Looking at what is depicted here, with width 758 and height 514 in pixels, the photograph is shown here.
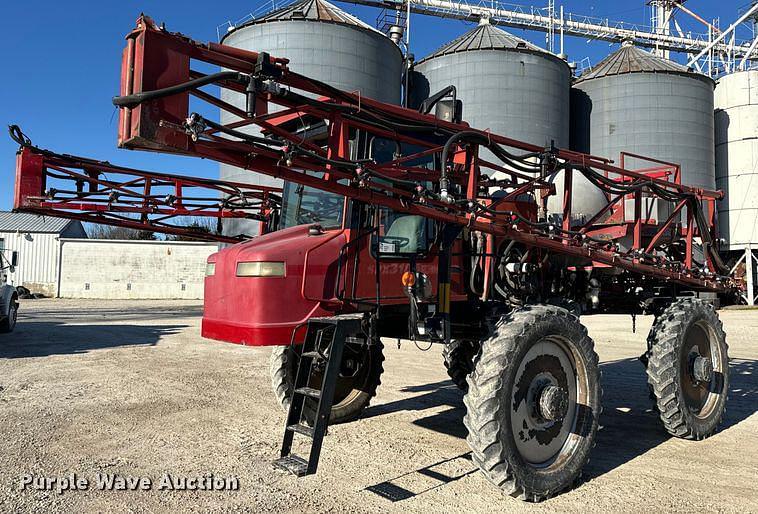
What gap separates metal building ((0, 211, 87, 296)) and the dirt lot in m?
31.6

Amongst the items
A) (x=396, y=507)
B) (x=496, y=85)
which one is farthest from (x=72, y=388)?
(x=496, y=85)

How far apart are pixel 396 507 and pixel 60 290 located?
1559 inches

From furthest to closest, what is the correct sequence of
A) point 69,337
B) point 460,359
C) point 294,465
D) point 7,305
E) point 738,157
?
point 738,157, point 7,305, point 69,337, point 460,359, point 294,465

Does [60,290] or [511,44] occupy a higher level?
[511,44]

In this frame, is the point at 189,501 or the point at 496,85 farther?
the point at 496,85

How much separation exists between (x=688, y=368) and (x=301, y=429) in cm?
461

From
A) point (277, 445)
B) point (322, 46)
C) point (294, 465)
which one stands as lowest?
point (277, 445)

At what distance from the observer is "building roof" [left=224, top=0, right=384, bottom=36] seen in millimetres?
29406

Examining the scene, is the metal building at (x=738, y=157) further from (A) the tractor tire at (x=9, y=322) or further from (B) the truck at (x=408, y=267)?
(A) the tractor tire at (x=9, y=322)

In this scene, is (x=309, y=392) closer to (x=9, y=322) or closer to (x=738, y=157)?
(x=9, y=322)

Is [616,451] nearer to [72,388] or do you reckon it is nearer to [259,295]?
[259,295]

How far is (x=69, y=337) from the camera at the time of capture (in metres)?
15.7

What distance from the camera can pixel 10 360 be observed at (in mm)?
11602

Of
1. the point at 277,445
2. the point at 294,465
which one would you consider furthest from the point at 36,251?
the point at 294,465
